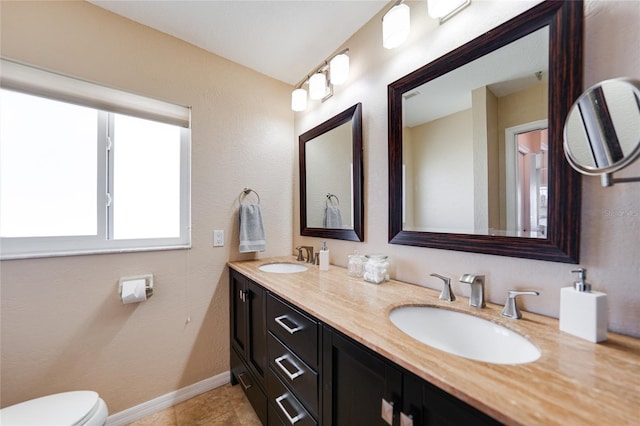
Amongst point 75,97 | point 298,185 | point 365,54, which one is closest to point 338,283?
point 298,185

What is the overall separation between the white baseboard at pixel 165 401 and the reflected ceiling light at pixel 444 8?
246 centimetres

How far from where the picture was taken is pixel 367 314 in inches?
32.5

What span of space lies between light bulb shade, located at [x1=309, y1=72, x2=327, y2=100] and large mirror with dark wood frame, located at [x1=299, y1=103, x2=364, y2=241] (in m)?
0.21

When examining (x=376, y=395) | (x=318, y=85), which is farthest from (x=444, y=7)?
(x=376, y=395)

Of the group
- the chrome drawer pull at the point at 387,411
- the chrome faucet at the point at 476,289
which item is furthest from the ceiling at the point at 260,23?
the chrome drawer pull at the point at 387,411

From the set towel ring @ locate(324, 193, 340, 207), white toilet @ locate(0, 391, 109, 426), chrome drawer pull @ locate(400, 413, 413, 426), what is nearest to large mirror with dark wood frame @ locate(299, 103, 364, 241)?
towel ring @ locate(324, 193, 340, 207)

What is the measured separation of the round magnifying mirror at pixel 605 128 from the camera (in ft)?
1.92

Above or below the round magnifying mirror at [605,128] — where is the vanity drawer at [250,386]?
below

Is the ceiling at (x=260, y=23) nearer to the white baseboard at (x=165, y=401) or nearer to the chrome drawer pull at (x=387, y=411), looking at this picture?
the chrome drawer pull at (x=387, y=411)

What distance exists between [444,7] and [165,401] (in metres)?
2.60

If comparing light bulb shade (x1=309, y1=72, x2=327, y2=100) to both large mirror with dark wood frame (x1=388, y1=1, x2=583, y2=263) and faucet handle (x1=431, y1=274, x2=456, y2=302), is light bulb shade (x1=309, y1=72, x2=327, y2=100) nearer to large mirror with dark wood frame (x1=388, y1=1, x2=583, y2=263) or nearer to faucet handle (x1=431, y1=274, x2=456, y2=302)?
large mirror with dark wood frame (x1=388, y1=1, x2=583, y2=263)

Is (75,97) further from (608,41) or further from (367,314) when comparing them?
(608,41)

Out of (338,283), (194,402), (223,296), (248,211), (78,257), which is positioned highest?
(248,211)

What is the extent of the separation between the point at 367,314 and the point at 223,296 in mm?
1312
